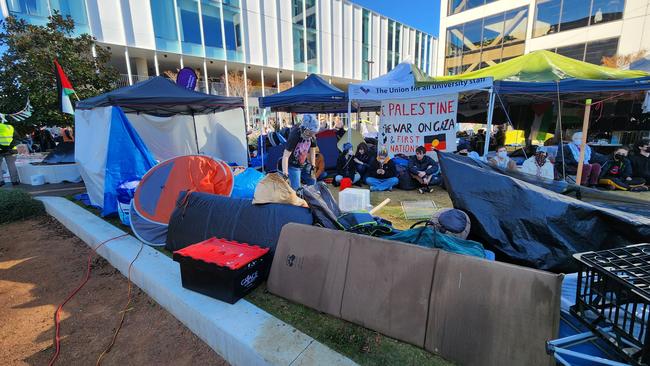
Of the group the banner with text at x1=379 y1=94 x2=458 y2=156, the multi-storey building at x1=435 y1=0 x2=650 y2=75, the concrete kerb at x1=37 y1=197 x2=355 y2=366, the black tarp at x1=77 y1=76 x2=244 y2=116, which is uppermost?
the multi-storey building at x1=435 y1=0 x2=650 y2=75

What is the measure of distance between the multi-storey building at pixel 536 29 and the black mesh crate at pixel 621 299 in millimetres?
24469

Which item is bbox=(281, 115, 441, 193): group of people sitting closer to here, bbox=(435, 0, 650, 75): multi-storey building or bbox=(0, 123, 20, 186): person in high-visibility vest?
bbox=(0, 123, 20, 186): person in high-visibility vest

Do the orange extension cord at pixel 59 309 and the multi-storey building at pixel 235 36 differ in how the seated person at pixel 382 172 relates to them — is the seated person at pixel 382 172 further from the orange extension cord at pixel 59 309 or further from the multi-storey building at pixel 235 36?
the multi-storey building at pixel 235 36

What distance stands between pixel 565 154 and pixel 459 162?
6.06 m

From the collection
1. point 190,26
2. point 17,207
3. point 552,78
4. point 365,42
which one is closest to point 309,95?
point 552,78

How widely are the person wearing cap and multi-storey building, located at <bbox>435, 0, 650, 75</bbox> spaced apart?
23.5 metres

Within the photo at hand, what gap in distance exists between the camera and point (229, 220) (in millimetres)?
3168

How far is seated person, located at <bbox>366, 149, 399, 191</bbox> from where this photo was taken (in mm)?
6939

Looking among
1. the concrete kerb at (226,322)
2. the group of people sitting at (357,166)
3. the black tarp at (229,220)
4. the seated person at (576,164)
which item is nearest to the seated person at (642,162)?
the seated person at (576,164)

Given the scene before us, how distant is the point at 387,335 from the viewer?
2055 mm

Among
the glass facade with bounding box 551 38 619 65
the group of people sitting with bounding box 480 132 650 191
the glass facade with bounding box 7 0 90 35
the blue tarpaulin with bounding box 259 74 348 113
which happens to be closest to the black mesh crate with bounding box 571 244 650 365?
the group of people sitting with bounding box 480 132 650 191

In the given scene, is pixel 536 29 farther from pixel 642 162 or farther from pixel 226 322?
pixel 226 322

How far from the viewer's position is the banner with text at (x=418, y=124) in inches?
251

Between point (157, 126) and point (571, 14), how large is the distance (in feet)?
83.0
